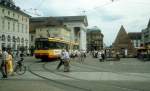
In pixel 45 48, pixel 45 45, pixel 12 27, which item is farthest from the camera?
pixel 12 27

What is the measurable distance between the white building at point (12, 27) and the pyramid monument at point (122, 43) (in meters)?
22.9

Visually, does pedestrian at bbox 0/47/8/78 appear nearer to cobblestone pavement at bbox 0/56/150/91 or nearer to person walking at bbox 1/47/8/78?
person walking at bbox 1/47/8/78

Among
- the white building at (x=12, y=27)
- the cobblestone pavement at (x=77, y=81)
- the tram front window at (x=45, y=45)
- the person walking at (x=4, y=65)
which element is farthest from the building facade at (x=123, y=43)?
the person walking at (x=4, y=65)

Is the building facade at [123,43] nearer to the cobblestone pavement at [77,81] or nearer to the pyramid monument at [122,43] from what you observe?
the pyramid monument at [122,43]

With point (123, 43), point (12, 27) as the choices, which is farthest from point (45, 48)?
point (12, 27)

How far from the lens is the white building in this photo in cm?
7838

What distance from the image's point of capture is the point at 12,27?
85.4 metres

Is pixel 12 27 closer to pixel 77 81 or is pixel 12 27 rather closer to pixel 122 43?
pixel 122 43

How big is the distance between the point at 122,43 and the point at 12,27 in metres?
29.4

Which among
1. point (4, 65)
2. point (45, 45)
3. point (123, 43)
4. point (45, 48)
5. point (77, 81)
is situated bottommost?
point (77, 81)

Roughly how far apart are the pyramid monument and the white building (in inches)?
903

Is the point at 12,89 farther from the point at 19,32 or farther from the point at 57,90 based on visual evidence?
the point at 19,32

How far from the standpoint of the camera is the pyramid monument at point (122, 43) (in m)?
70.9

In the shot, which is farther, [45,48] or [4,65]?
[45,48]
